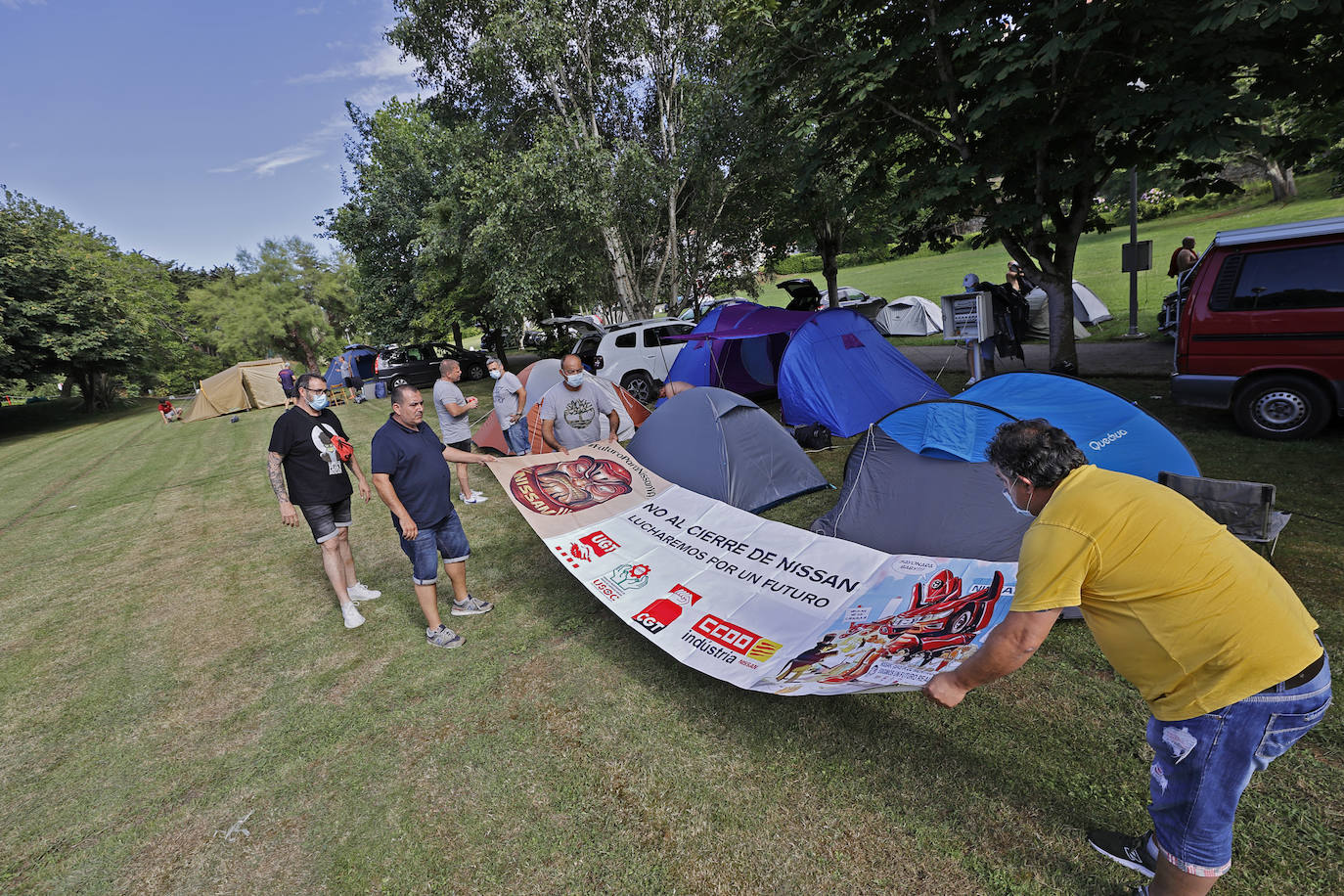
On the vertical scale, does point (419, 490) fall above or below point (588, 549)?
above

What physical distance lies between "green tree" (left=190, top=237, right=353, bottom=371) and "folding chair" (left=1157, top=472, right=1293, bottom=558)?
44444 millimetres

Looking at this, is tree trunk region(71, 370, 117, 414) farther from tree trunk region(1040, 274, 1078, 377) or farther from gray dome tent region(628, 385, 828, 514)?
tree trunk region(1040, 274, 1078, 377)

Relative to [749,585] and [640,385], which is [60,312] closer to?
[640,385]

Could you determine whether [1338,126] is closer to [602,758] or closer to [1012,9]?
[1012,9]

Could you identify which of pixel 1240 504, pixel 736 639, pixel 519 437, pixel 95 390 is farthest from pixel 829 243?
pixel 95 390

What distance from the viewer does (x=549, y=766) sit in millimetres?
3355

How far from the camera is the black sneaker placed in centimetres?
235

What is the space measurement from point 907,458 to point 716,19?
46.8 feet

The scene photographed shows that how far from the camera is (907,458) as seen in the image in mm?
4938

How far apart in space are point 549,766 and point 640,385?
11256mm

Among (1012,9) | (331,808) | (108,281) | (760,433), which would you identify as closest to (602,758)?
(331,808)

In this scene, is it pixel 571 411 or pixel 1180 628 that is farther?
pixel 571 411

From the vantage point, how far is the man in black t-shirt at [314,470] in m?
4.66

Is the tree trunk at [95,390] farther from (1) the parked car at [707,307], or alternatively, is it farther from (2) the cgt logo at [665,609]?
(2) the cgt logo at [665,609]
